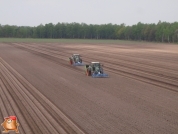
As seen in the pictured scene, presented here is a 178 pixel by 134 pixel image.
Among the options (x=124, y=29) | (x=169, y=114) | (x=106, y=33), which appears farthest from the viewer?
(x=106, y=33)

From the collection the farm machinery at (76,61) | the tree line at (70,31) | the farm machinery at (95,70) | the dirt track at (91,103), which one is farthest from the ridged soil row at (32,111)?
the tree line at (70,31)

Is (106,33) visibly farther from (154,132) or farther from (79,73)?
(154,132)

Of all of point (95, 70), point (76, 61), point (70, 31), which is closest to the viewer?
point (95, 70)

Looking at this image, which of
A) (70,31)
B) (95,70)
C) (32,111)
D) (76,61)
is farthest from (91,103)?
(70,31)

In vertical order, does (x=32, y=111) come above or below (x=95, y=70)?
below

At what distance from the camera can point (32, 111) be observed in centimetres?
1579

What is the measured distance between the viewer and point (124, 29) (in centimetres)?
14338

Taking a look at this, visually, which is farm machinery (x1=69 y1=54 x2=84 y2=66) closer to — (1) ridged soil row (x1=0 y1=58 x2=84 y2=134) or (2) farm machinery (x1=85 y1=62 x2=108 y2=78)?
(2) farm machinery (x1=85 y1=62 x2=108 y2=78)

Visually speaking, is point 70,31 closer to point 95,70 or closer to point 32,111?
point 95,70

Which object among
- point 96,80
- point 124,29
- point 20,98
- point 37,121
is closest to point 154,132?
point 37,121

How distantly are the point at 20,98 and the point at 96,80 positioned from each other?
8497mm

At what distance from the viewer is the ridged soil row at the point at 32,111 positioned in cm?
1311

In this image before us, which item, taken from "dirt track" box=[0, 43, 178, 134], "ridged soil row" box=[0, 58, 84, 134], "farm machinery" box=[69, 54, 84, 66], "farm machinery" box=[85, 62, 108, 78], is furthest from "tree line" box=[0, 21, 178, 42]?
"ridged soil row" box=[0, 58, 84, 134]

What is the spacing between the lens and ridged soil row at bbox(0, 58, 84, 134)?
13.1 metres
